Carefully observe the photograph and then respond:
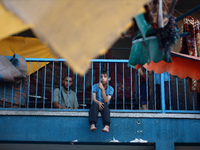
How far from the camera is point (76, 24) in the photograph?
1.72 meters

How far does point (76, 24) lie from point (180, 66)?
3687 millimetres

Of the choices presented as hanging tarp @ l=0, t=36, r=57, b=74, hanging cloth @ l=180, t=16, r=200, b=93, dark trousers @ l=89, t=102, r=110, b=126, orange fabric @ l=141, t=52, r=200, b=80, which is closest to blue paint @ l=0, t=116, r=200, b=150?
dark trousers @ l=89, t=102, r=110, b=126

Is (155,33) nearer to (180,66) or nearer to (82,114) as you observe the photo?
(180,66)

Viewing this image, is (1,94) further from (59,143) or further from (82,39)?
(82,39)

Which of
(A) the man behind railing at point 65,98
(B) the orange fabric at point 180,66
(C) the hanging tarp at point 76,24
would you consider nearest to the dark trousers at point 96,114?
(A) the man behind railing at point 65,98

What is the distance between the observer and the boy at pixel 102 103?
18.3 feet

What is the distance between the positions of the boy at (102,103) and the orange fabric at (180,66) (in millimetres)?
1154

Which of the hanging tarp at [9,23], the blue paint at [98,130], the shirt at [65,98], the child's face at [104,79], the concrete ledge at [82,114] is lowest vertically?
the blue paint at [98,130]

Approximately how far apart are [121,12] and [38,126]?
4317 millimetres

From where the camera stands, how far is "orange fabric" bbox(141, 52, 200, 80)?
5.00 m

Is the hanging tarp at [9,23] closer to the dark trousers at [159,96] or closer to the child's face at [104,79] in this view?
the child's face at [104,79]

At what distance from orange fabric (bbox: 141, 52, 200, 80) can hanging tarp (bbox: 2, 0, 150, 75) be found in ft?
10.8

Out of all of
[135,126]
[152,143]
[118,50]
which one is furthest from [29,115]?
[118,50]

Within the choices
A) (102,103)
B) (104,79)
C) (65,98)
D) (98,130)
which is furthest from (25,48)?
(98,130)
